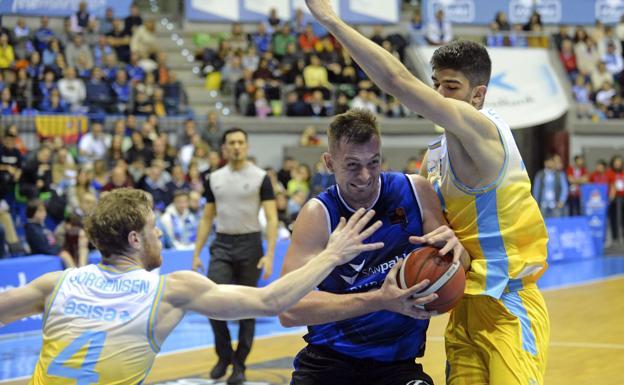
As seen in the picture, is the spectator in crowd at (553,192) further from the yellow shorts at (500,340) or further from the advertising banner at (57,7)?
the yellow shorts at (500,340)

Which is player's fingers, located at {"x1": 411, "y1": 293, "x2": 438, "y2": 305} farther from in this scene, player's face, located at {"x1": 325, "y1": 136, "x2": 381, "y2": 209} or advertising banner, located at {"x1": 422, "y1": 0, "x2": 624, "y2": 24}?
advertising banner, located at {"x1": 422, "y1": 0, "x2": 624, "y2": 24}

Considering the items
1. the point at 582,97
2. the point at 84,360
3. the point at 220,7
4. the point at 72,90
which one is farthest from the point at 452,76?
the point at 582,97

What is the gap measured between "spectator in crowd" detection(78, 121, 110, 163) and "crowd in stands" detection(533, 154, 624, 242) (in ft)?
27.6

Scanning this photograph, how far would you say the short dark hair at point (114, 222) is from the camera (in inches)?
149

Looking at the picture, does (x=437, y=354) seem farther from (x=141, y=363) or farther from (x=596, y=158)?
(x=596, y=158)

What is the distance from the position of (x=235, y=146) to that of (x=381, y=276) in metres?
4.87

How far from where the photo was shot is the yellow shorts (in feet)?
13.8

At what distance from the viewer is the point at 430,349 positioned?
998 centimetres

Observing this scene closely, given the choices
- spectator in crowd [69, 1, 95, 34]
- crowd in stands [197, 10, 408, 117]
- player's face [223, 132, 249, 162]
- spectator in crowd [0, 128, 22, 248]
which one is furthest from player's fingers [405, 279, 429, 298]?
spectator in crowd [69, 1, 95, 34]

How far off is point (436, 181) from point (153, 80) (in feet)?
48.8

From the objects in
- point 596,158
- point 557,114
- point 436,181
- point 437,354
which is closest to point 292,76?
point 557,114

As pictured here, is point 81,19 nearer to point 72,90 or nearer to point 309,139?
point 72,90

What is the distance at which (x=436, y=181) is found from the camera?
457 cm

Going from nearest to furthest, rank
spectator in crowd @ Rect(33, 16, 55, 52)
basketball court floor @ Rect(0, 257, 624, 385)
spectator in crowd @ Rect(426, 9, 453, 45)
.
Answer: basketball court floor @ Rect(0, 257, 624, 385), spectator in crowd @ Rect(33, 16, 55, 52), spectator in crowd @ Rect(426, 9, 453, 45)
